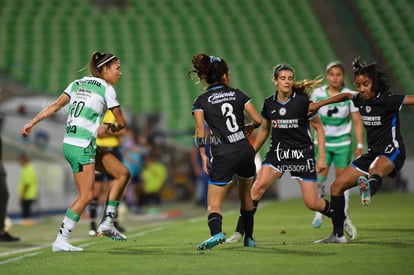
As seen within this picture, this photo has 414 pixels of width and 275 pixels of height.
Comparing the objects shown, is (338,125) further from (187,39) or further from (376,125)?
(187,39)

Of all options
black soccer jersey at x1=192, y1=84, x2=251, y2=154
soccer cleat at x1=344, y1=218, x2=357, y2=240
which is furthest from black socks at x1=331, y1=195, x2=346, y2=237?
black soccer jersey at x1=192, y1=84, x2=251, y2=154

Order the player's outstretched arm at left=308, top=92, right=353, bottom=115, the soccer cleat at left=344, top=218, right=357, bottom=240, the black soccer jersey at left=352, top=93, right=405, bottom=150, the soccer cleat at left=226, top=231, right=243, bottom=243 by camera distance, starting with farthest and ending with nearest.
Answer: the soccer cleat at left=344, top=218, right=357, bottom=240 < the soccer cleat at left=226, top=231, right=243, bottom=243 < the player's outstretched arm at left=308, top=92, right=353, bottom=115 < the black soccer jersey at left=352, top=93, right=405, bottom=150

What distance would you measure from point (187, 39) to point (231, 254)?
96.4 feet

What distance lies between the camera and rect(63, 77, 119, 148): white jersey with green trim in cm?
962

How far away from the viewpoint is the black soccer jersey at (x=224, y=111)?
30.0ft

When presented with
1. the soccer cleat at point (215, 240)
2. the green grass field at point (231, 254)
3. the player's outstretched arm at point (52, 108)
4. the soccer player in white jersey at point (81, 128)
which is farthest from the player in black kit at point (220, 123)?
the player's outstretched arm at point (52, 108)

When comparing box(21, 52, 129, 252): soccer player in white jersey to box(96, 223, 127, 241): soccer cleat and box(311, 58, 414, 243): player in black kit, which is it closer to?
box(96, 223, 127, 241): soccer cleat

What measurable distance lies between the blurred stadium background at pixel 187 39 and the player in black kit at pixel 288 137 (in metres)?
19.8

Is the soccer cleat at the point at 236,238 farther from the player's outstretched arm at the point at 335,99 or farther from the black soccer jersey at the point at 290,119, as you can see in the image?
the player's outstretched arm at the point at 335,99

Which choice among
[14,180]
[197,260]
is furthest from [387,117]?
[14,180]

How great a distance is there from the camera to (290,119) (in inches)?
405

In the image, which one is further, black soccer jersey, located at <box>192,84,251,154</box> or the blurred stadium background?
the blurred stadium background

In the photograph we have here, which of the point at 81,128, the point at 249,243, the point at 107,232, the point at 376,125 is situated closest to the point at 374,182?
the point at 376,125

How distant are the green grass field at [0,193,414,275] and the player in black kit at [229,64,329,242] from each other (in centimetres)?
65
